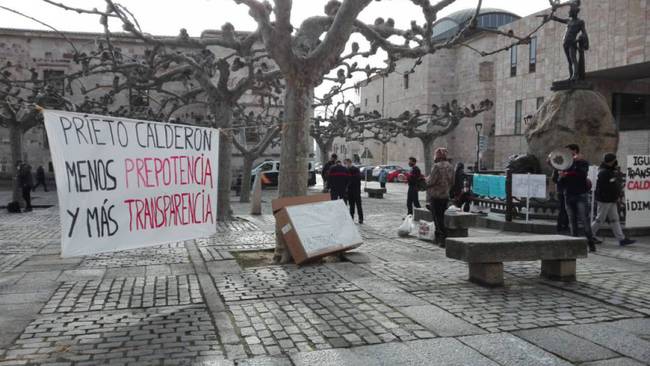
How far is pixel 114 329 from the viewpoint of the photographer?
5090mm

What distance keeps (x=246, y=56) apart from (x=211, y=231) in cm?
741

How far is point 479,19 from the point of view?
190 ft

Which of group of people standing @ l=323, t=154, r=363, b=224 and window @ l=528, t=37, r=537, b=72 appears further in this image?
window @ l=528, t=37, r=537, b=72

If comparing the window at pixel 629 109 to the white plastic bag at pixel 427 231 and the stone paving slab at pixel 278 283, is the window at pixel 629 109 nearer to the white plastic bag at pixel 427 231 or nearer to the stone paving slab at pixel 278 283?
the white plastic bag at pixel 427 231

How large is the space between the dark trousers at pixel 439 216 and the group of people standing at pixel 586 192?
2101 millimetres

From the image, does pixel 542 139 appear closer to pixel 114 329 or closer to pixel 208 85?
pixel 208 85

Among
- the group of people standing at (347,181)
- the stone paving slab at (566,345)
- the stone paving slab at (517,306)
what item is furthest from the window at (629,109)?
the stone paving slab at (566,345)

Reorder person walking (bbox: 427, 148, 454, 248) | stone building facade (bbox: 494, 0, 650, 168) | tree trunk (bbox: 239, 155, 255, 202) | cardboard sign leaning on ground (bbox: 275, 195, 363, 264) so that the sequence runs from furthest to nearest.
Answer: stone building facade (bbox: 494, 0, 650, 168)
tree trunk (bbox: 239, 155, 255, 202)
person walking (bbox: 427, 148, 454, 248)
cardboard sign leaning on ground (bbox: 275, 195, 363, 264)

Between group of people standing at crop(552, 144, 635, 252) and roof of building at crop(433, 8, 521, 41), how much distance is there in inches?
1970

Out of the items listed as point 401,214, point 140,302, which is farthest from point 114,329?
point 401,214

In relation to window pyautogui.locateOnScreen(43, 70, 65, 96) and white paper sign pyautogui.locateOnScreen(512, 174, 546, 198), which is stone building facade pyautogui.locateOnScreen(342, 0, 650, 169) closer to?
white paper sign pyautogui.locateOnScreen(512, 174, 546, 198)

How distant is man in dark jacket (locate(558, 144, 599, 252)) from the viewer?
951cm

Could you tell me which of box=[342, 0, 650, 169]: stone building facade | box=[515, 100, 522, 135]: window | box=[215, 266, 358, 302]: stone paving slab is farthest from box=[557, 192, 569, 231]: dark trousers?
box=[515, 100, 522, 135]: window

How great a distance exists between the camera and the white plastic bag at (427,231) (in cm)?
1076
